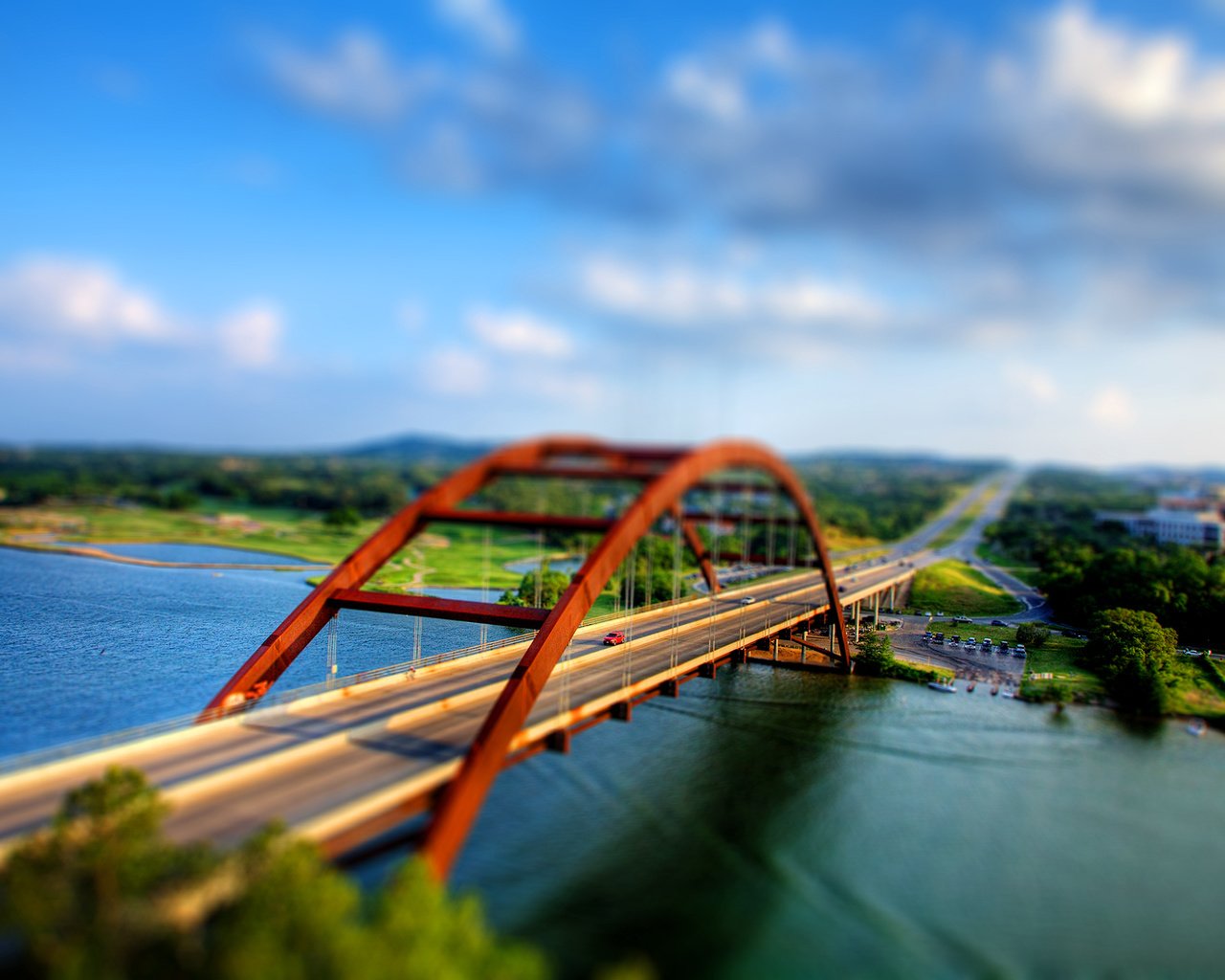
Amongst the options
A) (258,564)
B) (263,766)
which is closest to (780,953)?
(263,766)

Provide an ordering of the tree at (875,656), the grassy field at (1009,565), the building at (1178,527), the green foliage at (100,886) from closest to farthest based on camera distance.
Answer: the green foliage at (100,886), the tree at (875,656), the grassy field at (1009,565), the building at (1178,527)

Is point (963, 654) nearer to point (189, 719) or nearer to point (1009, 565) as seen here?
point (1009, 565)

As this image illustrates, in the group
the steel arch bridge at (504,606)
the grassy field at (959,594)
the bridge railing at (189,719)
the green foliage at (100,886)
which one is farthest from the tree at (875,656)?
the green foliage at (100,886)

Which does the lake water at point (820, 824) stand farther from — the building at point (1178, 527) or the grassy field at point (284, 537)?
the building at point (1178, 527)

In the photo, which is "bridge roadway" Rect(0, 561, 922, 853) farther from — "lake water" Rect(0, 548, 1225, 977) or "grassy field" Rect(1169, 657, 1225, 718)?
"grassy field" Rect(1169, 657, 1225, 718)

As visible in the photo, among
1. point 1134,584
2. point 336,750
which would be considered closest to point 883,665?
point 1134,584

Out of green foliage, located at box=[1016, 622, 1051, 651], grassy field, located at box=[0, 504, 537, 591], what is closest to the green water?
green foliage, located at box=[1016, 622, 1051, 651]

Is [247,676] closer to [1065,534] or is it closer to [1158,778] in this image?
[1158,778]
